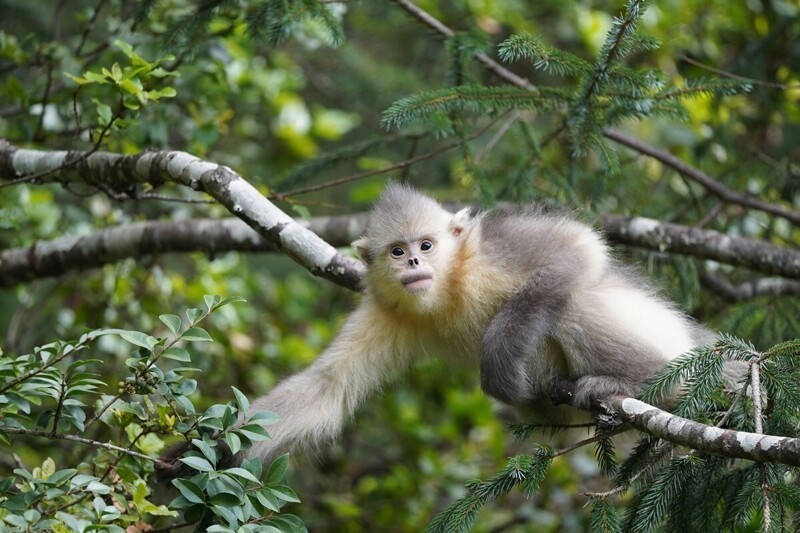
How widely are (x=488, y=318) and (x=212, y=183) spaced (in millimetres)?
1500

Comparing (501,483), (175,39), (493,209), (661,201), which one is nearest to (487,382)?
(501,483)

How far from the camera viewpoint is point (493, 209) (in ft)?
15.1

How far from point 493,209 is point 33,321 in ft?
12.5

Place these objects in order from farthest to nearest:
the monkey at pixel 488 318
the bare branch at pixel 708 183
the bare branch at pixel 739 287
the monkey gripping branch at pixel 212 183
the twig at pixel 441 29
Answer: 1. the bare branch at pixel 739 287
2. the bare branch at pixel 708 183
3. the twig at pixel 441 29
4. the monkey gripping branch at pixel 212 183
5. the monkey at pixel 488 318

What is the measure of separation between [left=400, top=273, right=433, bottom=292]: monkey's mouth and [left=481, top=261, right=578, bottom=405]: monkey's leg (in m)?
0.38

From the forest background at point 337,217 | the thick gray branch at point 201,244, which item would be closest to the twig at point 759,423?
the forest background at point 337,217

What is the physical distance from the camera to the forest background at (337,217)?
10.1ft

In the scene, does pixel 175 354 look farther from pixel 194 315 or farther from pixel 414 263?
pixel 414 263

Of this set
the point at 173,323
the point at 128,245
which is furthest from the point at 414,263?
the point at 128,245

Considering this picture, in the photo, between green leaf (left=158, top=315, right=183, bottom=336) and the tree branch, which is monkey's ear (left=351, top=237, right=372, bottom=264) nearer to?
the tree branch

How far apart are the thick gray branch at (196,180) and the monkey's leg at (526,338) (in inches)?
36.0

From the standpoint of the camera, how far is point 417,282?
4.14 metres

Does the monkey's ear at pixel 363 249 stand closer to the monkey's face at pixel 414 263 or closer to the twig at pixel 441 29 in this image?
the monkey's face at pixel 414 263

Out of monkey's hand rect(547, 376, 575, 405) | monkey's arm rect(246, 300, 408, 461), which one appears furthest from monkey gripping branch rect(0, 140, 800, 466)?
monkey's hand rect(547, 376, 575, 405)
